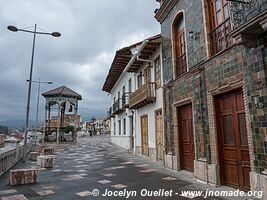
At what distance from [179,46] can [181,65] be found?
928 mm

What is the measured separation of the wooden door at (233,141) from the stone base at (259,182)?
0.61 meters

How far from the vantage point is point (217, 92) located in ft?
22.3

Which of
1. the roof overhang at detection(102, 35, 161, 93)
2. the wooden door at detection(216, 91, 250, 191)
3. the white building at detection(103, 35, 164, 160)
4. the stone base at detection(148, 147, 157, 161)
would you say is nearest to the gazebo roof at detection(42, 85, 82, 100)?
the roof overhang at detection(102, 35, 161, 93)

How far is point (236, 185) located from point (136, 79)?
419 inches

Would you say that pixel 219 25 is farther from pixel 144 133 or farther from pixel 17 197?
pixel 144 133

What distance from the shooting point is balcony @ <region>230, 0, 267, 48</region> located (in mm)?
4715

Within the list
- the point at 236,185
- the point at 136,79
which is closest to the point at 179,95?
the point at 236,185

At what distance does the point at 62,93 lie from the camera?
93.6ft

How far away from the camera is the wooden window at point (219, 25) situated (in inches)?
269

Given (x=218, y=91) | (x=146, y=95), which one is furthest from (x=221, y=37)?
(x=146, y=95)

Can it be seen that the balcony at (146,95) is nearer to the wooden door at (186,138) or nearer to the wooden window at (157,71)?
the wooden window at (157,71)

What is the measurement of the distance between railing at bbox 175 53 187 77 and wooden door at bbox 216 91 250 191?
276 cm

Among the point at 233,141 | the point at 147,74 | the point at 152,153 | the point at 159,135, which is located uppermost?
the point at 147,74

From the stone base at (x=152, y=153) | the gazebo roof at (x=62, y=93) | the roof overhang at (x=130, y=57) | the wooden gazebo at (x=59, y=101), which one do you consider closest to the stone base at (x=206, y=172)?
the stone base at (x=152, y=153)
